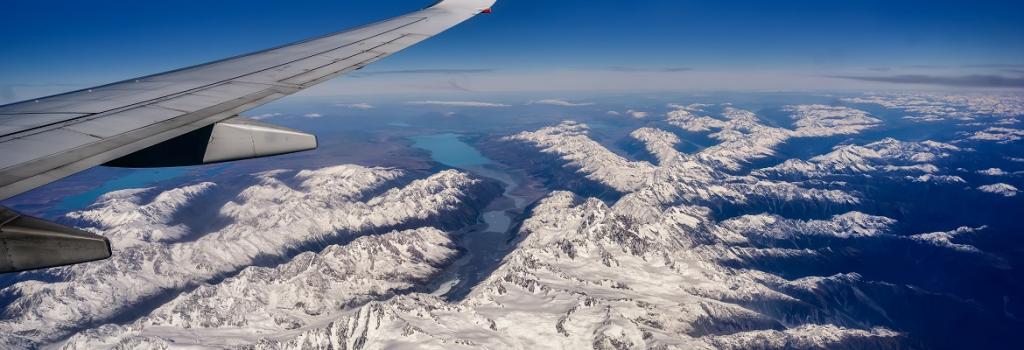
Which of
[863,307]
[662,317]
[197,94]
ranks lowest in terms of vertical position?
[863,307]

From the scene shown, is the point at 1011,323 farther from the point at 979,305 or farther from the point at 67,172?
the point at 67,172

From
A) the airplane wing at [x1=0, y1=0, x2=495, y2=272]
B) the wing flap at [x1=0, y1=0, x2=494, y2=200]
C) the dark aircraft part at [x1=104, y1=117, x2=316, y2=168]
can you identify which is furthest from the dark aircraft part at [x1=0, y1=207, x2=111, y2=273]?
the dark aircraft part at [x1=104, y1=117, x2=316, y2=168]

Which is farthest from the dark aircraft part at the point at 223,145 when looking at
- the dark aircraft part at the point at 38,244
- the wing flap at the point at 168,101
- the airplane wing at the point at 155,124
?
the dark aircraft part at the point at 38,244

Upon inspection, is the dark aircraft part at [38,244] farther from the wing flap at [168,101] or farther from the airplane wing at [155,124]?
the wing flap at [168,101]

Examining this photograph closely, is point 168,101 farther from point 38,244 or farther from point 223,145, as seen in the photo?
point 38,244

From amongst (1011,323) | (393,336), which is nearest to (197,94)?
(393,336)

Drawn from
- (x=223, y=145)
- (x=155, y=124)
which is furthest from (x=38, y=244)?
(x=223, y=145)

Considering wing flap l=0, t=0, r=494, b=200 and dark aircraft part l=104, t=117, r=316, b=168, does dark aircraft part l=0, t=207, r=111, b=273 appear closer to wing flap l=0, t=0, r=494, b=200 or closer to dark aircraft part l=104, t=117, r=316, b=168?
wing flap l=0, t=0, r=494, b=200
